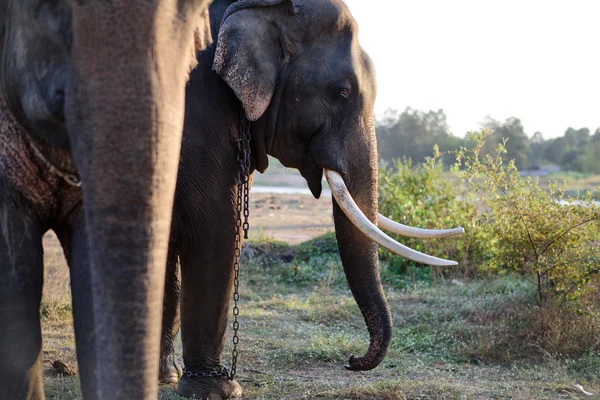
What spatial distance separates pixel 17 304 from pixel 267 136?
2501mm

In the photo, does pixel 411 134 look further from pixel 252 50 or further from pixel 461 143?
pixel 252 50

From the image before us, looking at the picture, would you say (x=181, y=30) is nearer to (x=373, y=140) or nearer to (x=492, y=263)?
(x=373, y=140)

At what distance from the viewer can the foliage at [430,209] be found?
966 centimetres

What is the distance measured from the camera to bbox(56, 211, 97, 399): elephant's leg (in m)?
2.82

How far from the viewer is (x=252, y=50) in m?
4.97

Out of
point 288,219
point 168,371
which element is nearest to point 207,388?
point 168,371

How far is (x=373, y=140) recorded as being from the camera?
516 centimetres

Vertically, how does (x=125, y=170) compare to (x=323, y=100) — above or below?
below

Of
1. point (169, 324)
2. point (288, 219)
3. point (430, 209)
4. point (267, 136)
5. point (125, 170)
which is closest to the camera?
point (125, 170)

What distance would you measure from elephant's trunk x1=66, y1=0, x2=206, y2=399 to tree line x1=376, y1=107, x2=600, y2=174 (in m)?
40.6

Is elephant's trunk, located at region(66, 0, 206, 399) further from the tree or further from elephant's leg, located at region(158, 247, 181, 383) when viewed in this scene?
the tree

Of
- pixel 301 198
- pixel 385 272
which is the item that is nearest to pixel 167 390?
pixel 385 272

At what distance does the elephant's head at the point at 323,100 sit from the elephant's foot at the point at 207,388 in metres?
0.95

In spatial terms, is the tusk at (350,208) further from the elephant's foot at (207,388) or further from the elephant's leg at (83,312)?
the elephant's leg at (83,312)
